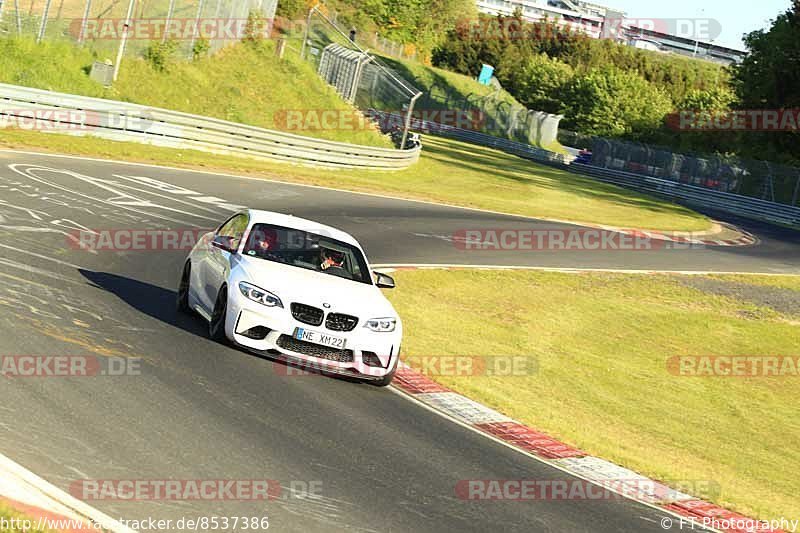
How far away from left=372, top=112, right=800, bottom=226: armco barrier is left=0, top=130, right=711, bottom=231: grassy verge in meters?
2.76

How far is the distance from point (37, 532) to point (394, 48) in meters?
94.1

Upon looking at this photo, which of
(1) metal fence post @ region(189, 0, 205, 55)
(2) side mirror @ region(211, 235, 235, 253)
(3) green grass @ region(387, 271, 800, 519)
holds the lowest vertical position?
(3) green grass @ region(387, 271, 800, 519)

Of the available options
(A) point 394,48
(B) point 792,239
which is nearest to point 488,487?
(B) point 792,239

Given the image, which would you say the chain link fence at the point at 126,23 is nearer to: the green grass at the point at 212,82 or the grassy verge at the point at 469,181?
the green grass at the point at 212,82

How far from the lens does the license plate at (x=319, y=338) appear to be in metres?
11.4

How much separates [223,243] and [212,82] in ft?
101

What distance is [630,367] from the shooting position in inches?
695

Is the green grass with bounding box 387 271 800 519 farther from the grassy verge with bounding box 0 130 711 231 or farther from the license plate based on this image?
the grassy verge with bounding box 0 130 711 231

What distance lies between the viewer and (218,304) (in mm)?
11961

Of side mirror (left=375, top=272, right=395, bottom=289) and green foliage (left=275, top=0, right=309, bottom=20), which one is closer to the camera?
side mirror (left=375, top=272, right=395, bottom=289)

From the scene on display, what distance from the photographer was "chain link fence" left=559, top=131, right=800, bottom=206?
58.5 m

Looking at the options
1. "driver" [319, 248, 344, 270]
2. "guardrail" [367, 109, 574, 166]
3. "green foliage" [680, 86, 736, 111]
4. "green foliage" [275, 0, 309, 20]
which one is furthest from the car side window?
"green foliage" [680, 86, 736, 111]

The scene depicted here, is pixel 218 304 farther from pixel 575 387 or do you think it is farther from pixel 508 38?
pixel 508 38

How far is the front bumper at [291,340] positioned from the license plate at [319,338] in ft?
0.12
